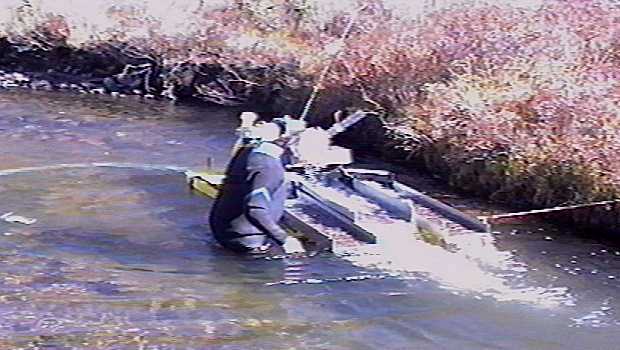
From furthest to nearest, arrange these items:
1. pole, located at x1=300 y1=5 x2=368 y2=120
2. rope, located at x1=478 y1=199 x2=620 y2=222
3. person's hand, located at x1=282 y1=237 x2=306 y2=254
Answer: pole, located at x1=300 y1=5 x2=368 y2=120, rope, located at x1=478 y1=199 x2=620 y2=222, person's hand, located at x1=282 y1=237 x2=306 y2=254

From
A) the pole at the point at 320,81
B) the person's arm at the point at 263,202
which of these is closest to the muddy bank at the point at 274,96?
the pole at the point at 320,81

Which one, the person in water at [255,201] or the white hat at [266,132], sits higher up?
the white hat at [266,132]

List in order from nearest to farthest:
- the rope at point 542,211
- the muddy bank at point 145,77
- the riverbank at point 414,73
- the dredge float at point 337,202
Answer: the dredge float at point 337,202 < the rope at point 542,211 < the riverbank at point 414,73 < the muddy bank at point 145,77

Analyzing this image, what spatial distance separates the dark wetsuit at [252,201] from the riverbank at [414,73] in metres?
3.21

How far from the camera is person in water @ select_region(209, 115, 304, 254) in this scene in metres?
9.81

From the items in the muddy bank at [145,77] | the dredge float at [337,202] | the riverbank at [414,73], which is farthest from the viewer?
the muddy bank at [145,77]

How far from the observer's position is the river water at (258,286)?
27.0 ft

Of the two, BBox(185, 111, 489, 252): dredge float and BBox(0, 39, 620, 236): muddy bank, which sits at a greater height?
BBox(0, 39, 620, 236): muddy bank

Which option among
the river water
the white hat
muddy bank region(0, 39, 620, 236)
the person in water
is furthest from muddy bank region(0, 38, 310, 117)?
the person in water

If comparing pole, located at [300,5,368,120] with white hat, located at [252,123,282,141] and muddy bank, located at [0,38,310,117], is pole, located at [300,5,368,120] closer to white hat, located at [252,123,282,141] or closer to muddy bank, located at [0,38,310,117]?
muddy bank, located at [0,38,310,117]

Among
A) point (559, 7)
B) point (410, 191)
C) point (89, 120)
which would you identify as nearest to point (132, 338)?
point (410, 191)

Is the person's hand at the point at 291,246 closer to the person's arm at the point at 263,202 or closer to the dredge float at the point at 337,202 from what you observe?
the person's arm at the point at 263,202

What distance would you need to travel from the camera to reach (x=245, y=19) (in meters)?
20.5

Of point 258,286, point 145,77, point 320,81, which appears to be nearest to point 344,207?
point 258,286
